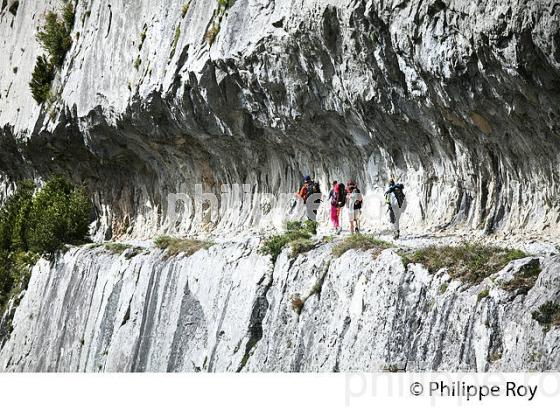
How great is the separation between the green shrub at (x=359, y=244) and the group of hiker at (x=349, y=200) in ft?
5.77

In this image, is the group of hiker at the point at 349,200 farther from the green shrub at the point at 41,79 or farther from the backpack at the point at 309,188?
the green shrub at the point at 41,79

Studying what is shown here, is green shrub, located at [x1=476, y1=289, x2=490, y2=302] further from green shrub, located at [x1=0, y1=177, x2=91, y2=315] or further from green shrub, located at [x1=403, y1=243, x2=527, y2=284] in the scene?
green shrub, located at [x1=0, y1=177, x2=91, y2=315]

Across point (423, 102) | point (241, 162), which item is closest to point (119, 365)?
point (241, 162)

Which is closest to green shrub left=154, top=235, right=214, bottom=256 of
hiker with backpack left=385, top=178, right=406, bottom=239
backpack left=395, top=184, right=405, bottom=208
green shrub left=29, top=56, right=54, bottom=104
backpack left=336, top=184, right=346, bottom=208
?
backpack left=336, top=184, right=346, bottom=208

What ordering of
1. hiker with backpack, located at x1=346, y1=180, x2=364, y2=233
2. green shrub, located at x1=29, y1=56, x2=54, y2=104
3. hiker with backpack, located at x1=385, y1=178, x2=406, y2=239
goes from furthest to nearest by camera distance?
green shrub, located at x1=29, y1=56, x2=54, y2=104, hiker with backpack, located at x1=346, y1=180, x2=364, y2=233, hiker with backpack, located at x1=385, y1=178, x2=406, y2=239

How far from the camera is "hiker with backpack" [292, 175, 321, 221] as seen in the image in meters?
26.4

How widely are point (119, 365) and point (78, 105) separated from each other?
1153 cm

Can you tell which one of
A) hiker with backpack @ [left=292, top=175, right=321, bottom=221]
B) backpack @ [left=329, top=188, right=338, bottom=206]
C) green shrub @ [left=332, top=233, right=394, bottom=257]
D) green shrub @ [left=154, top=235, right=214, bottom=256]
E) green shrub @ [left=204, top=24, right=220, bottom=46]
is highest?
green shrub @ [left=204, top=24, right=220, bottom=46]

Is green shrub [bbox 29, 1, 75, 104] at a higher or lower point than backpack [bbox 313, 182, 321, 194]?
higher

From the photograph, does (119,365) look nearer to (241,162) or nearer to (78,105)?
(241,162)

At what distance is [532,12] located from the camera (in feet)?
54.1

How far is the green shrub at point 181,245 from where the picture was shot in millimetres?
26942

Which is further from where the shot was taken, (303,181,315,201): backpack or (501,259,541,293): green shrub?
(303,181,315,201): backpack

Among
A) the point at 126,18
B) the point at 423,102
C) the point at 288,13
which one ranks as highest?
the point at 126,18
